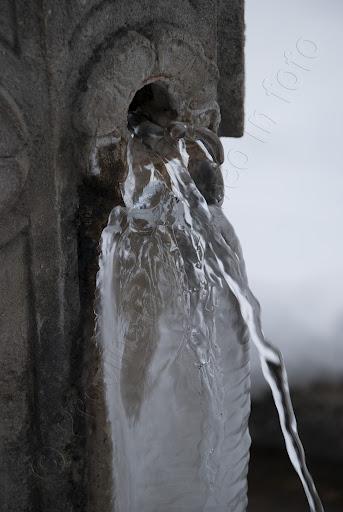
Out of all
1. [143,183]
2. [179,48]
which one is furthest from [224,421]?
[179,48]

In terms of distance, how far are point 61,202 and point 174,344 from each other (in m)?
0.38

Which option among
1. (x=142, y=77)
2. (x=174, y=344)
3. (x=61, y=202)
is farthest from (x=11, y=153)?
(x=174, y=344)

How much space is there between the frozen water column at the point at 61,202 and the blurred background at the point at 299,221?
0.92 metres

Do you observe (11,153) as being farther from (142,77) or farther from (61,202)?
(142,77)

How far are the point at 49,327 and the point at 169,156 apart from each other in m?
0.45

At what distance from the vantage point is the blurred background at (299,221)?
231cm

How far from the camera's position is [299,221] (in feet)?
10.4

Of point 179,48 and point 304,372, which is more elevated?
point 179,48

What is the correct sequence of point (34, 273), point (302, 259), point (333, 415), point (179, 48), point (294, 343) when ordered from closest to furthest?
point (34, 273), point (179, 48), point (333, 415), point (294, 343), point (302, 259)

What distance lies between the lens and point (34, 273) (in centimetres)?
133

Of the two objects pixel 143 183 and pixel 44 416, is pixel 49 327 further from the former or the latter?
pixel 143 183

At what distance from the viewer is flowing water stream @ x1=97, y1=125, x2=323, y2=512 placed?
57.5 inches

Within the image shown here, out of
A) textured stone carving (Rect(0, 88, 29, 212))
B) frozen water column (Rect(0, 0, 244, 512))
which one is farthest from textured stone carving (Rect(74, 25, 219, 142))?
textured stone carving (Rect(0, 88, 29, 212))

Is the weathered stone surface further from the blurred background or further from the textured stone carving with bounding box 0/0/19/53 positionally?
the textured stone carving with bounding box 0/0/19/53
